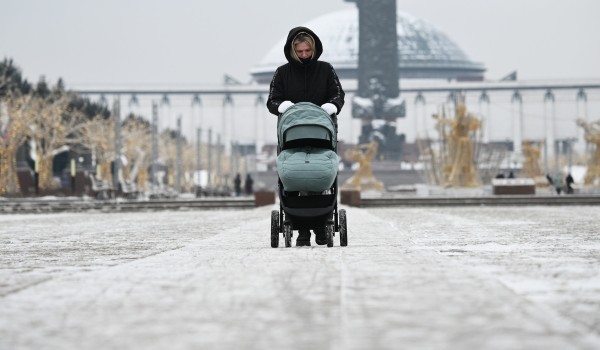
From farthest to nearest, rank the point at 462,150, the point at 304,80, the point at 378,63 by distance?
the point at 378,63, the point at 462,150, the point at 304,80

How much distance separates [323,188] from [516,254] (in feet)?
5.93

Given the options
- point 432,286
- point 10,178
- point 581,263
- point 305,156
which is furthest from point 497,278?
point 10,178

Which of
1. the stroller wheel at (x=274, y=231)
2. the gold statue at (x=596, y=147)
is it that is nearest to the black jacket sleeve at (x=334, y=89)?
the stroller wheel at (x=274, y=231)

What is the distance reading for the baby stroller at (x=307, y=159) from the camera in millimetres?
11641

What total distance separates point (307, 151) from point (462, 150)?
47.4 m

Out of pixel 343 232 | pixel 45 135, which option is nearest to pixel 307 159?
pixel 343 232

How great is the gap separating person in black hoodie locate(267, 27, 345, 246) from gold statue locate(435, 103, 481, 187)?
4611cm

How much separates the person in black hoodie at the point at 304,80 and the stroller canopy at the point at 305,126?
0.55 meters

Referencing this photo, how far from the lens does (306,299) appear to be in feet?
21.5

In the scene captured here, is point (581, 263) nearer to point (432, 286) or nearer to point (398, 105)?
point (432, 286)

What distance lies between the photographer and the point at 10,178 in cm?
5756

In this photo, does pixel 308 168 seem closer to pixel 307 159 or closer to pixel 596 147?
pixel 307 159

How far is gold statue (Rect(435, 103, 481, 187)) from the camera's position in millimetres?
58656

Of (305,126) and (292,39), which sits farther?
(292,39)
